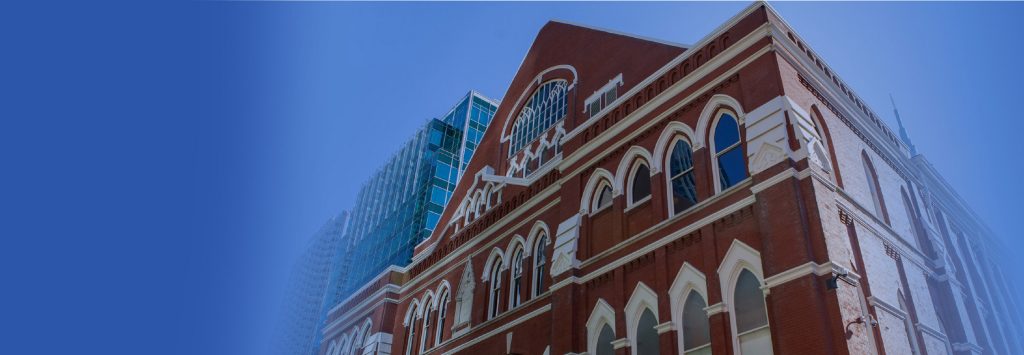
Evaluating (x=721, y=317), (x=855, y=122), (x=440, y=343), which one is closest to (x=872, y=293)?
(x=721, y=317)

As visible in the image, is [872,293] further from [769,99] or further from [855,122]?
[855,122]

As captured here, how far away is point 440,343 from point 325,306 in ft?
161

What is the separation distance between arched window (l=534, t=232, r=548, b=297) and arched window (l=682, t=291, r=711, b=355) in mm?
6162

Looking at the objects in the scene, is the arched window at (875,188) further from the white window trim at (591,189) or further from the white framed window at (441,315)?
the white framed window at (441,315)

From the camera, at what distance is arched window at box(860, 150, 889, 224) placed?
15.5 m

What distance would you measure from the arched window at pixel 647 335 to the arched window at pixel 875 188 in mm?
5339

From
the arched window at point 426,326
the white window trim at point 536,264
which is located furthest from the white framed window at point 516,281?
the arched window at point 426,326

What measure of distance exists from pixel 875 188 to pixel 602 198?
6329 mm

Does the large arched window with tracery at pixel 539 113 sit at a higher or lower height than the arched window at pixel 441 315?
higher

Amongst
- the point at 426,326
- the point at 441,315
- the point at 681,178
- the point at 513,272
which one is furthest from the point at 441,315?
the point at 681,178

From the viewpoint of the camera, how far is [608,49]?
72.8ft

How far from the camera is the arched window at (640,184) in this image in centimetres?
1673

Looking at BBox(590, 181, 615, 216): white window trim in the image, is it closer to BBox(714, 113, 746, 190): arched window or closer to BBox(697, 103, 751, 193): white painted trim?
BBox(697, 103, 751, 193): white painted trim

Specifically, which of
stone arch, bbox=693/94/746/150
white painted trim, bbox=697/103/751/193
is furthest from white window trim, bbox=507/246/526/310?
white painted trim, bbox=697/103/751/193
